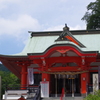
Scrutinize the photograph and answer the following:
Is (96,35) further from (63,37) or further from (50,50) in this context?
(50,50)

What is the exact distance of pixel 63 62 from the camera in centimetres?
2203

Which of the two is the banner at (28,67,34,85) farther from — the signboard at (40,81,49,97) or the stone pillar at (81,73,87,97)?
the stone pillar at (81,73,87,97)

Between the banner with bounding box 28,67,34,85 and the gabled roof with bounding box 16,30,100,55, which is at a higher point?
the gabled roof with bounding box 16,30,100,55

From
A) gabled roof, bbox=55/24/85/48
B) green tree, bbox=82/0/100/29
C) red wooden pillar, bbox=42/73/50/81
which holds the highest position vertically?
green tree, bbox=82/0/100/29

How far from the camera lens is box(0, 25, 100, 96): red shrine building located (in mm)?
20625

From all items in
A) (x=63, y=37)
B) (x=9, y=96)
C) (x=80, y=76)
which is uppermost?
(x=63, y=37)

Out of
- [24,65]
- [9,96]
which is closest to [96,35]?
[24,65]

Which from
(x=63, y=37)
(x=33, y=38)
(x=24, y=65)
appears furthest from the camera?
(x=33, y=38)

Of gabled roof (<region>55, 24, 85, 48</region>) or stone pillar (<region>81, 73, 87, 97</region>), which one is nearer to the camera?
stone pillar (<region>81, 73, 87, 97</region>)

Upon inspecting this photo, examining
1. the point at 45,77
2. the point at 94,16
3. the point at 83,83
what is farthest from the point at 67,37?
the point at 94,16

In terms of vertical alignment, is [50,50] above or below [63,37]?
below

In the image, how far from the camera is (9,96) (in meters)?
21.3

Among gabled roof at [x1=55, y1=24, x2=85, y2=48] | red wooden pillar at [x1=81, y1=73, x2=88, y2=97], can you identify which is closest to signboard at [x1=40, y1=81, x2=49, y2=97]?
red wooden pillar at [x1=81, y1=73, x2=88, y2=97]

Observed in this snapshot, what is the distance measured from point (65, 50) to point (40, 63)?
10.3ft
